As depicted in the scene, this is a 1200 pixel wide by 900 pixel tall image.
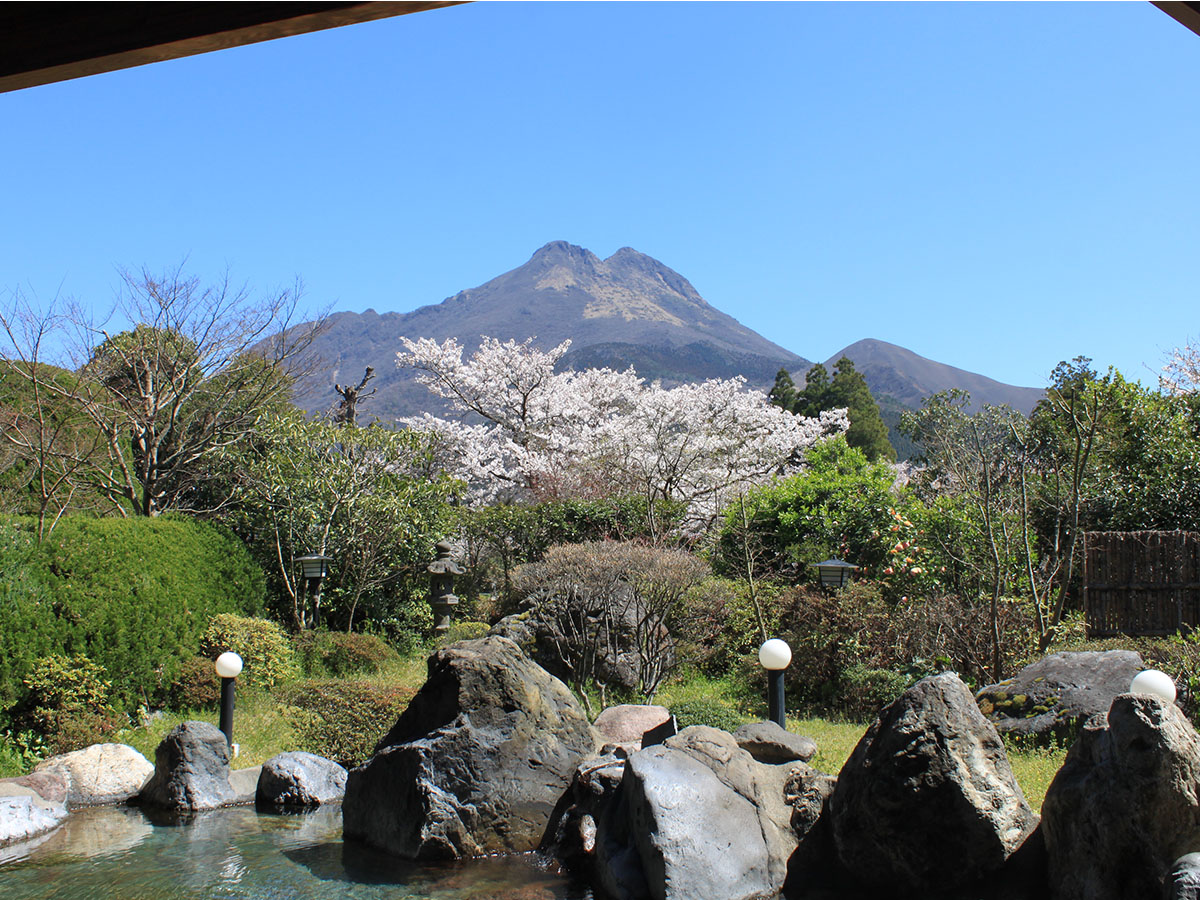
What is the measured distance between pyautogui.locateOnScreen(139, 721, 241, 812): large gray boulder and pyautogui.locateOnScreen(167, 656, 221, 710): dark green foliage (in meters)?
2.23

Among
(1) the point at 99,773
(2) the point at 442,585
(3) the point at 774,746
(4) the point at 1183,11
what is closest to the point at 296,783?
(1) the point at 99,773

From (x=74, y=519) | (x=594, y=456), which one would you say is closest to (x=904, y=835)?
(x=74, y=519)

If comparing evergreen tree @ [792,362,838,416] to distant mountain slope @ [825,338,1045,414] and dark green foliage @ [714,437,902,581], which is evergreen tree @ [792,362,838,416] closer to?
dark green foliage @ [714,437,902,581]

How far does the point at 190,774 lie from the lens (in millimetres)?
7426

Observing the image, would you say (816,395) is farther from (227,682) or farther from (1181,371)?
(227,682)

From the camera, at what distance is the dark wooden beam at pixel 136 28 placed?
182 centimetres

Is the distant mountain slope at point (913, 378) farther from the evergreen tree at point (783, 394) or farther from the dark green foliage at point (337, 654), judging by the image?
the dark green foliage at point (337, 654)

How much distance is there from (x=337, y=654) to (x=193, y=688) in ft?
7.44

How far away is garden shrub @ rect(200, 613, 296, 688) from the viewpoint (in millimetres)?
10508

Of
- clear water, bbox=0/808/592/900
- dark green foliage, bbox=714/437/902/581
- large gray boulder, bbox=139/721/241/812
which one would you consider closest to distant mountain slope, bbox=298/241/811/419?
dark green foliage, bbox=714/437/902/581

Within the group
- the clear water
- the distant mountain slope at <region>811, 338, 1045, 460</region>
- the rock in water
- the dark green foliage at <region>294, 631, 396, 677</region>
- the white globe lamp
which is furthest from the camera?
the distant mountain slope at <region>811, 338, 1045, 460</region>

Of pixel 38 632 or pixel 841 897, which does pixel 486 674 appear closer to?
pixel 841 897

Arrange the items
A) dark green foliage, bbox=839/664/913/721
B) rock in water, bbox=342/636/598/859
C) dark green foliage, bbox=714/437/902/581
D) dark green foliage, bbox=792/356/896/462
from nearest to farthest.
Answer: rock in water, bbox=342/636/598/859
dark green foliage, bbox=839/664/913/721
dark green foliage, bbox=714/437/902/581
dark green foliage, bbox=792/356/896/462

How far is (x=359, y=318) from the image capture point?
155125 mm
